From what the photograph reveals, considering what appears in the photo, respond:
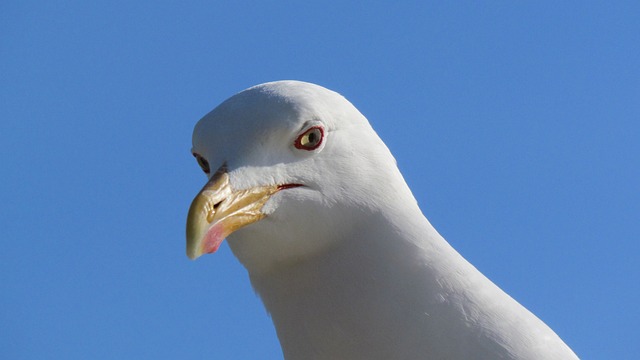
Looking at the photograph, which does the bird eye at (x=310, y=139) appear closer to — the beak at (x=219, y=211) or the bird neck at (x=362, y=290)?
the beak at (x=219, y=211)

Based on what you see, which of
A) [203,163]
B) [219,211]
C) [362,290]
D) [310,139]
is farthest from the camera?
[203,163]

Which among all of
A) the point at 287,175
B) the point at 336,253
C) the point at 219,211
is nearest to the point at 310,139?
the point at 287,175

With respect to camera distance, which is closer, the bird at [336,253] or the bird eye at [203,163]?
the bird at [336,253]

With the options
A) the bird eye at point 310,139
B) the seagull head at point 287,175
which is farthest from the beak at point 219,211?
the bird eye at point 310,139

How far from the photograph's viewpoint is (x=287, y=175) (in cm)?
449

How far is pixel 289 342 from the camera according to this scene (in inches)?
182

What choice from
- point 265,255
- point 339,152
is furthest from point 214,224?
point 339,152

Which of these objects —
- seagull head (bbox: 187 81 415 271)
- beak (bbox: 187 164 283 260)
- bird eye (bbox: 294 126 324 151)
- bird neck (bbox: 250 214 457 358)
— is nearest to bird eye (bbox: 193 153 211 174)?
seagull head (bbox: 187 81 415 271)

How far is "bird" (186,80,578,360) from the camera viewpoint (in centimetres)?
434

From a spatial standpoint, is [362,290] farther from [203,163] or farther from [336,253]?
[203,163]

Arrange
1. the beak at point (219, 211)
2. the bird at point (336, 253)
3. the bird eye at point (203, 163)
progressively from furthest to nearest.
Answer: the bird eye at point (203, 163) → the bird at point (336, 253) → the beak at point (219, 211)

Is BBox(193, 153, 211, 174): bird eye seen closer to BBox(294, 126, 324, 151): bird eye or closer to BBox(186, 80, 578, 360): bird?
BBox(186, 80, 578, 360): bird

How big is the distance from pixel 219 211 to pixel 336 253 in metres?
0.62

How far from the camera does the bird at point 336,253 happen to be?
14.2 feet
